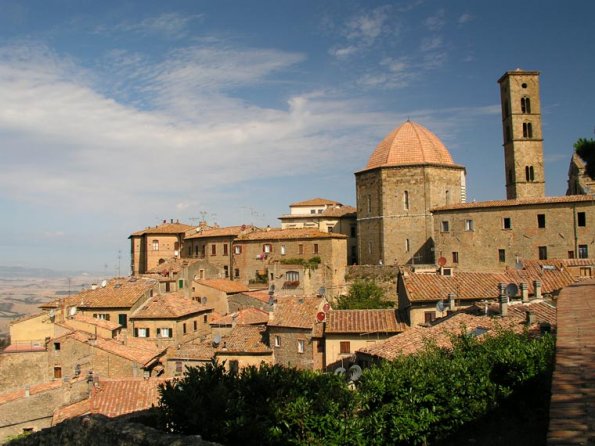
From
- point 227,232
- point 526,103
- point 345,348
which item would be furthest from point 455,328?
point 526,103

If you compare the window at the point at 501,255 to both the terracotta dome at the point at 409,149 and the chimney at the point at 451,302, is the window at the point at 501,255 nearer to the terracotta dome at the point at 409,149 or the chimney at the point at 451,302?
the terracotta dome at the point at 409,149

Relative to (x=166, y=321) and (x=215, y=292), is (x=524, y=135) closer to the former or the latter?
(x=215, y=292)

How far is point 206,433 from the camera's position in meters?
10.8

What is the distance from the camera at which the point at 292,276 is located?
160 feet

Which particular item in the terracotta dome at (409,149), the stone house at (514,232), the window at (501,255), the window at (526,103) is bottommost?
the window at (501,255)

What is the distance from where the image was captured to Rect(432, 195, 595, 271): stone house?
4212cm

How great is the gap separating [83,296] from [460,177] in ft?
112

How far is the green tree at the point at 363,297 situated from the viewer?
148 feet

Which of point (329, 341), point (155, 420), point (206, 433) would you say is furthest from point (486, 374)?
point (329, 341)

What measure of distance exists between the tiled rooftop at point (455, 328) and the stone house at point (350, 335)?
5.20m

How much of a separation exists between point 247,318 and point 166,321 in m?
5.61

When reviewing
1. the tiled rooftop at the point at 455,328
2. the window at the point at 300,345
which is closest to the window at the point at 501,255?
the window at the point at 300,345

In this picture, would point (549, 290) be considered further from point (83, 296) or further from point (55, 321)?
point (83, 296)

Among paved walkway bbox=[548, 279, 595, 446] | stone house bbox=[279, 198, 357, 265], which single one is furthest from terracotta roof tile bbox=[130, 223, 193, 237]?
paved walkway bbox=[548, 279, 595, 446]
